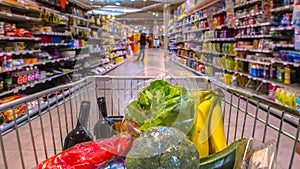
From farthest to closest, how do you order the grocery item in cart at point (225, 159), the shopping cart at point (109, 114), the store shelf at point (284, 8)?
the store shelf at point (284, 8) < the shopping cart at point (109, 114) < the grocery item in cart at point (225, 159)

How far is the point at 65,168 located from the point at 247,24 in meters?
5.34

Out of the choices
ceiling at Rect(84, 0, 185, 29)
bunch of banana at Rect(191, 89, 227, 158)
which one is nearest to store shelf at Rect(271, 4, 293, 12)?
bunch of banana at Rect(191, 89, 227, 158)

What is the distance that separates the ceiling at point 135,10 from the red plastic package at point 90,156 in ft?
47.9

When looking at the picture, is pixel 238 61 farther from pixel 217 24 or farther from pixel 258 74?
pixel 217 24

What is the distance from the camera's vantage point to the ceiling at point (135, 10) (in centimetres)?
1768

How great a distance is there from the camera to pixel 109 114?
282 centimetres

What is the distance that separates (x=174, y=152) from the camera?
1.86ft

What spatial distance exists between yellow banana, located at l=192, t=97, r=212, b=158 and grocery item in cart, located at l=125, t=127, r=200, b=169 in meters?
0.24

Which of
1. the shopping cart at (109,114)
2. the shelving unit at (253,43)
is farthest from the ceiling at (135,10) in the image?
the shopping cart at (109,114)

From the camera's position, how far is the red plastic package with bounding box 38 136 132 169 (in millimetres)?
627

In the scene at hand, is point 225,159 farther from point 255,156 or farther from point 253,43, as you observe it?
point 253,43

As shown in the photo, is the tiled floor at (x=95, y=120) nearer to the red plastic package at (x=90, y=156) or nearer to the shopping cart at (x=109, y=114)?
the shopping cart at (x=109, y=114)

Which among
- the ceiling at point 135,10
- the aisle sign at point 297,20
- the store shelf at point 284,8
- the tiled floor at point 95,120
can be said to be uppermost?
the ceiling at point 135,10

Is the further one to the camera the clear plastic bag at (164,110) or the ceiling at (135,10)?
the ceiling at (135,10)
